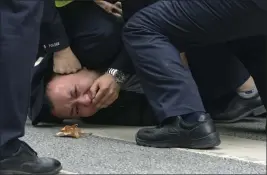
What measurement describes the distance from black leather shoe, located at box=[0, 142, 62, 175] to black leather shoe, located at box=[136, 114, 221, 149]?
35 cm

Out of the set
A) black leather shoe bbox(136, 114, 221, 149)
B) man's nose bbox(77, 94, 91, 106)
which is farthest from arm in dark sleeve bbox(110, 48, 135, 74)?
black leather shoe bbox(136, 114, 221, 149)

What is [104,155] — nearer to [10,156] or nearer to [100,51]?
[10,156]

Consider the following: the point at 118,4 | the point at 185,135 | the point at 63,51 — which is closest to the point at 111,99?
the point at 63,51

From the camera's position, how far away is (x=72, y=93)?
186 centimetres

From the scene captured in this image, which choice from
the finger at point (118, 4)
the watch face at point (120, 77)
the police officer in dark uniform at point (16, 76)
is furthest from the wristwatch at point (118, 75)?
the police officer in dark uniform at point (16, 76)

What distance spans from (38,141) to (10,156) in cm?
42

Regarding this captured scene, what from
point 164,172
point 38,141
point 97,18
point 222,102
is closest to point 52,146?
point 38,141

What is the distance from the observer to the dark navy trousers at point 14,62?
1172 millimetres

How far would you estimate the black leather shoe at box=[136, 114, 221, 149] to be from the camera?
1.47 m

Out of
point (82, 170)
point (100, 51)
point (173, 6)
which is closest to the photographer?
point (82, 170)

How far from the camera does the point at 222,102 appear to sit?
2008 millimetres

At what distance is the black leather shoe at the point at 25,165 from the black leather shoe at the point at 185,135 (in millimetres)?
355

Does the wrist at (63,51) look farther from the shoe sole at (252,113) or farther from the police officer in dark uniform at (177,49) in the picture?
the shoe sole at (252,113)

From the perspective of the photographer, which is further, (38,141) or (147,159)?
(38,141)
